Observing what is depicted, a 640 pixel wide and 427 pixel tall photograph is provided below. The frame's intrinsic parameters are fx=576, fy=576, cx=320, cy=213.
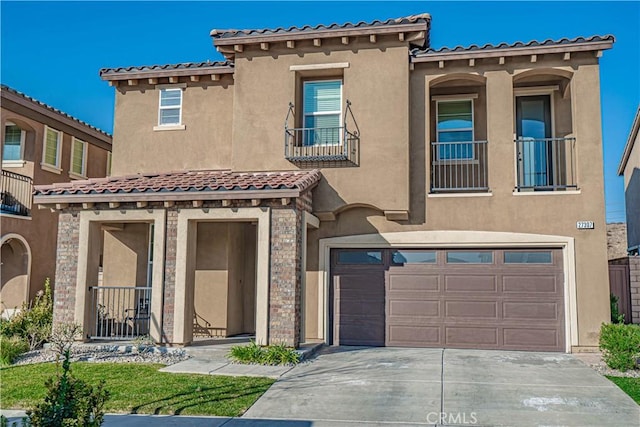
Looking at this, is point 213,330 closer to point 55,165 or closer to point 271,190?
point 271,190

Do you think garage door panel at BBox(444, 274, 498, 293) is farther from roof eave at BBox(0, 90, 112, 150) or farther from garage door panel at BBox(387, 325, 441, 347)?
roof eave at BBox(0, 90, 112, 150)

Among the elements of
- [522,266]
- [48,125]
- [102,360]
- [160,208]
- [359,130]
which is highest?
[48,125]

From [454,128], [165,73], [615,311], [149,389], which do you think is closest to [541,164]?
[454,128]

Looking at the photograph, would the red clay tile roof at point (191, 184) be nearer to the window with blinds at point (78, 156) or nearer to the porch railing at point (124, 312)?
the porch railing at point (124, 312)

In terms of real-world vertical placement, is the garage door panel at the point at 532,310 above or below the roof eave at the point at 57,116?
below

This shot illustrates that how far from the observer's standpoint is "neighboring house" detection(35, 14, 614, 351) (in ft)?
42.5

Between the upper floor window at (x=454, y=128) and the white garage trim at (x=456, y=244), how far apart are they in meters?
2.43

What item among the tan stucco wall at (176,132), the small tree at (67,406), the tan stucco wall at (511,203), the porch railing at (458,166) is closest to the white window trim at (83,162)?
the tan stucco wall at (176,132)

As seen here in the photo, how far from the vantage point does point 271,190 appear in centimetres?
1224

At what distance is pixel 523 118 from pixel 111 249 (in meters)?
11.7

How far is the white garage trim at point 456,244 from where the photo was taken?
1337 cm

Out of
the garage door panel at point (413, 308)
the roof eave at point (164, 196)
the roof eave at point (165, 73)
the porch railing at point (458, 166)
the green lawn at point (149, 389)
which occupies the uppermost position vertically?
the roof eave at point (165, 73)

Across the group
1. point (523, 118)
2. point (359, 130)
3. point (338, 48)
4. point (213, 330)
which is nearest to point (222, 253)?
point (213, 330)

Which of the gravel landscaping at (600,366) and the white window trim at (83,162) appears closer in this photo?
the gravel landscaping at (600,366)
